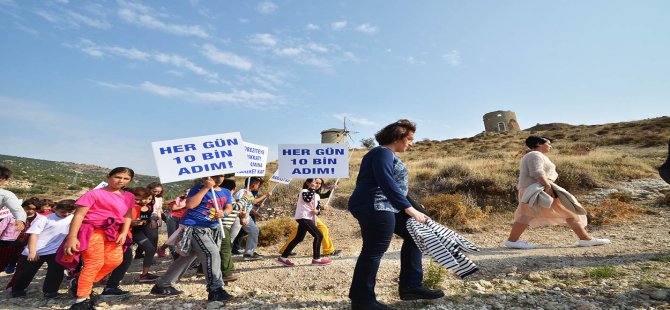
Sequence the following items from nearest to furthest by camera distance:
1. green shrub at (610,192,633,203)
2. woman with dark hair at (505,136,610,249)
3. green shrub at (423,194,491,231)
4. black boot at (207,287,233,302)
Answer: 1. black boot at (207,287,233,302)
2. woman with dark hair at (505,136,610,249)
3. green shrub at (423,194,491,231)
4. green shrub at (610,192,633,203)

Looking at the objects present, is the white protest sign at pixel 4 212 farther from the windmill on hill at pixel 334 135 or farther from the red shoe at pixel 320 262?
the windmill on hill at pixel 334 135

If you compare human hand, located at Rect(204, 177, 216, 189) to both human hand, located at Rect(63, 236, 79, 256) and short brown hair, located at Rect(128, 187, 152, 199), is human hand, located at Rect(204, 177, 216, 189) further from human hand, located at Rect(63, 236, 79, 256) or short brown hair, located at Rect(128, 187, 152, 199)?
short brown hair, located at Rect(128, 187, 152, 199)

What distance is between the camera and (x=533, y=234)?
26.5 feet

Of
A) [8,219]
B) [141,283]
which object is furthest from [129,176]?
[8,219]

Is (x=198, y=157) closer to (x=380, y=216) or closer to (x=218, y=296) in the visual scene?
(x=218, y=296)

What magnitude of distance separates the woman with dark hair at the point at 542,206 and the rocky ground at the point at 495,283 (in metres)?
0.45

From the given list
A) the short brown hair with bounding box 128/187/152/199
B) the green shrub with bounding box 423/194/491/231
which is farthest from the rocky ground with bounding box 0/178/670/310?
the green shrub with bounding box 423/194/491/231

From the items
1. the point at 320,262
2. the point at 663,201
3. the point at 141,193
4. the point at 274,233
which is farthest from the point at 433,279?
the point at 663,201

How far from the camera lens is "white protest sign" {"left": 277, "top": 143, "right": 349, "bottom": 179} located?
23.7 ft

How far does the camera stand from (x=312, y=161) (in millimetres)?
7312

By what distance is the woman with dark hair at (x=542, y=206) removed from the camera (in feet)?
20.3

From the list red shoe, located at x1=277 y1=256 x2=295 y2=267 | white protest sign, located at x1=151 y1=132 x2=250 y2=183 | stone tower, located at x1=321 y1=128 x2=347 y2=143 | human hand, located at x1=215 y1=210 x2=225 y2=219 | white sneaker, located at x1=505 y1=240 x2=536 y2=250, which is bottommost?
red shoe, located at x1=277 y1=256 x2=295 y2=267

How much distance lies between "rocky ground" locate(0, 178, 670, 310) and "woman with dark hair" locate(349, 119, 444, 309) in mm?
453

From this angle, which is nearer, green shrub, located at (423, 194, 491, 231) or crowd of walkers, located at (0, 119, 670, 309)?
crowd of walkers, located at (0, 119, 670, 309)
